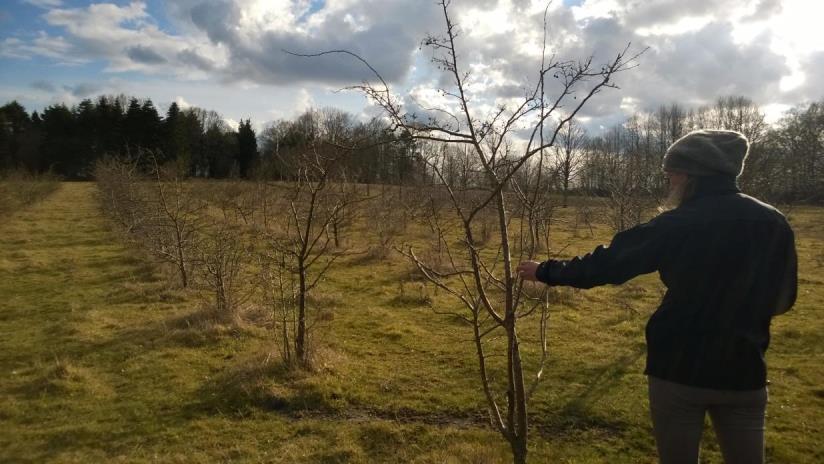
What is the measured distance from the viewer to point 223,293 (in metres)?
7.94

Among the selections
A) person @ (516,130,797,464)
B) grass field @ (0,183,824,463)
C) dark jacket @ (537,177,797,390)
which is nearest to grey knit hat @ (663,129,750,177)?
person @ (516,130,797,464)

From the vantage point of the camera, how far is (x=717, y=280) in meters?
1.82

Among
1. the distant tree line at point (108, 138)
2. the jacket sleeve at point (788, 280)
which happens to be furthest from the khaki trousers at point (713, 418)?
the distant tree line at point (108, 138)

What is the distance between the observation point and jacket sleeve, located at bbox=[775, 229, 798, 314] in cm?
186

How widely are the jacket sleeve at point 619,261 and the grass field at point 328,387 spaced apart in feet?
8.07

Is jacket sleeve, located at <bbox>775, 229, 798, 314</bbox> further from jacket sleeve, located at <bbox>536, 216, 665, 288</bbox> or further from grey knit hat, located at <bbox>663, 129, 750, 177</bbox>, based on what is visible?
jacket sleeve, located at <bbox>536, 216, 665, 288</bbox>

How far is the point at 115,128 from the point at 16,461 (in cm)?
4875

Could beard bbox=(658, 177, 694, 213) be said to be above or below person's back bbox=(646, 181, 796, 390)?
above

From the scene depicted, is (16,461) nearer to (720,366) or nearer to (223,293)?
(223,293)

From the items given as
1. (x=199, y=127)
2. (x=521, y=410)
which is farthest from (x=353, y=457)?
(x=199, y=127)

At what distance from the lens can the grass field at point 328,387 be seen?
4.40 metres

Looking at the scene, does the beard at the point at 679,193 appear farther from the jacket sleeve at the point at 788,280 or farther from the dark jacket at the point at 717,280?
the jacket sleeve at the point at 788,280

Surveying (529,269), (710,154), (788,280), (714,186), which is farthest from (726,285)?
(529,269)

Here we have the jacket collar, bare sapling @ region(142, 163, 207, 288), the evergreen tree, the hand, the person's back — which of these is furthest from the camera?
the evergreen tree
